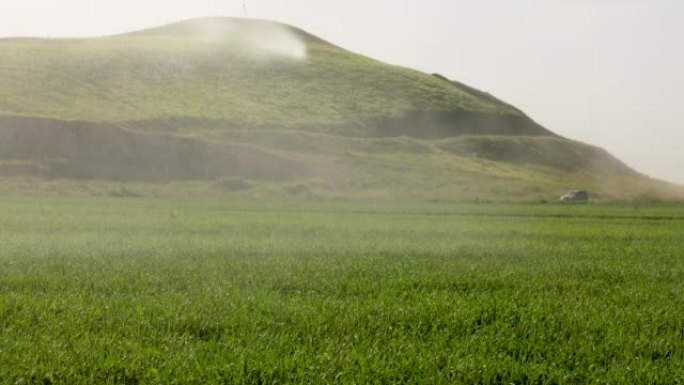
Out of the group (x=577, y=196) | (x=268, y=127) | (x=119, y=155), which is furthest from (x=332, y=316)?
(x=268, y=127)

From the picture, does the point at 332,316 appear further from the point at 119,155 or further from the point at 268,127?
the point at 268,127

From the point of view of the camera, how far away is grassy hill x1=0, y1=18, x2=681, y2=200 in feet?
265

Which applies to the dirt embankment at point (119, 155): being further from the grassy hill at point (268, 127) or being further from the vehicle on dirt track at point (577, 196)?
the vehicle on dirt track at point (577, 196)

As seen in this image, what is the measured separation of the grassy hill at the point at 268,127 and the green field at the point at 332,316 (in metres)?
58.9

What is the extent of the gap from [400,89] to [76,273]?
12649 centimetres

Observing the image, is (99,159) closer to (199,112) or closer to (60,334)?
(199,112)

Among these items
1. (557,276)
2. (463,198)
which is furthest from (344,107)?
(557,276)

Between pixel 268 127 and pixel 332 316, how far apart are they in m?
93.6

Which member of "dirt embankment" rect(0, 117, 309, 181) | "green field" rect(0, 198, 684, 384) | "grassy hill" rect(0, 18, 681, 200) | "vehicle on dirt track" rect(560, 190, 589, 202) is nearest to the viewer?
"green field" rect(0, 198, 684, 384)

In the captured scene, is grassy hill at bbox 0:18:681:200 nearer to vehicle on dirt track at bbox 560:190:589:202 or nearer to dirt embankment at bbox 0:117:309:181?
dirt embankment at bbox 0:117:309:181

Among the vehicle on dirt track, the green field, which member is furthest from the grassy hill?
the green field

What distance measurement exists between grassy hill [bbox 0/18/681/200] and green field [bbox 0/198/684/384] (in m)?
58.9

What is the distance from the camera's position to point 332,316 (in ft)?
31.4

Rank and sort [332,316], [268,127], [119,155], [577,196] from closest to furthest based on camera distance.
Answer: [332,316], [577,196], [119,155], [268,127]
